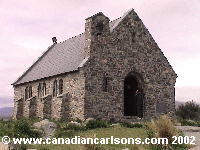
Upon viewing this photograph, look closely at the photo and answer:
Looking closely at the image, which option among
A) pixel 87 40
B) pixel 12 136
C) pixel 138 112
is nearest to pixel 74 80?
pixel 87 40

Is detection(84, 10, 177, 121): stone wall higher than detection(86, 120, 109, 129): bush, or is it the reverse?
detection(84, 10, 177, 121): stone wall

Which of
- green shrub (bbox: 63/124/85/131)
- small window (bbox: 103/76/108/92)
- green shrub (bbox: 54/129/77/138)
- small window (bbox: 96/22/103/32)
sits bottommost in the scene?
green shrub (bbox: 54/129/77/138)

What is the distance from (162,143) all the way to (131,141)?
365 cm

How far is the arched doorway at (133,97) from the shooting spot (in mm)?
36469

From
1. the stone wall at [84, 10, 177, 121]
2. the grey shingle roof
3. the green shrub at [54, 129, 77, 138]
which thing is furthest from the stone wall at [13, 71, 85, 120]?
the green shrub at [54, 129, 77, 138]

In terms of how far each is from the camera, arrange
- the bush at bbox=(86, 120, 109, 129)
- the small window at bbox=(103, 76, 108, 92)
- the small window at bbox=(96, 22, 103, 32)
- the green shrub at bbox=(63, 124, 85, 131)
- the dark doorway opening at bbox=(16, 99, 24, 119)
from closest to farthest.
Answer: the green shrub at bbox=(63, 124, 85, 131) < the bush at bbox=(86, 120, 109, 129) < the small window at bbox=(103, 76, 108, 92) < the small window at bbox=(96, 22, 103, 32) < the dark doorway opening at bbox=(16, 99, 24, 119)

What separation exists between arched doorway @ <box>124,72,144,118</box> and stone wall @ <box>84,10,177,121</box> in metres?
0.52

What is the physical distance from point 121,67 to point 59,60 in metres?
10.7

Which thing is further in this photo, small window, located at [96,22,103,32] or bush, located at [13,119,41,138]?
small window, located at [96,22,103,32]

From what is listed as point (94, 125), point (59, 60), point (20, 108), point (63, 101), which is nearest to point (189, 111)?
point (59, 60)

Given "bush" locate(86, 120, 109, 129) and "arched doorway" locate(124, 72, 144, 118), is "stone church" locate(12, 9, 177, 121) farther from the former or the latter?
"bush" locate(86, 120, 109, 129)

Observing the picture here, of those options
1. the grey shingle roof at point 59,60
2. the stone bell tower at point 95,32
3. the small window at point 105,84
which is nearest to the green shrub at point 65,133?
the grey shingle roof at point 59,60

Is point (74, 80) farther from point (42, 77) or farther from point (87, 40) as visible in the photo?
point (42, 77)

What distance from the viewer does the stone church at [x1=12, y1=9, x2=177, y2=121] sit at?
33.3m
